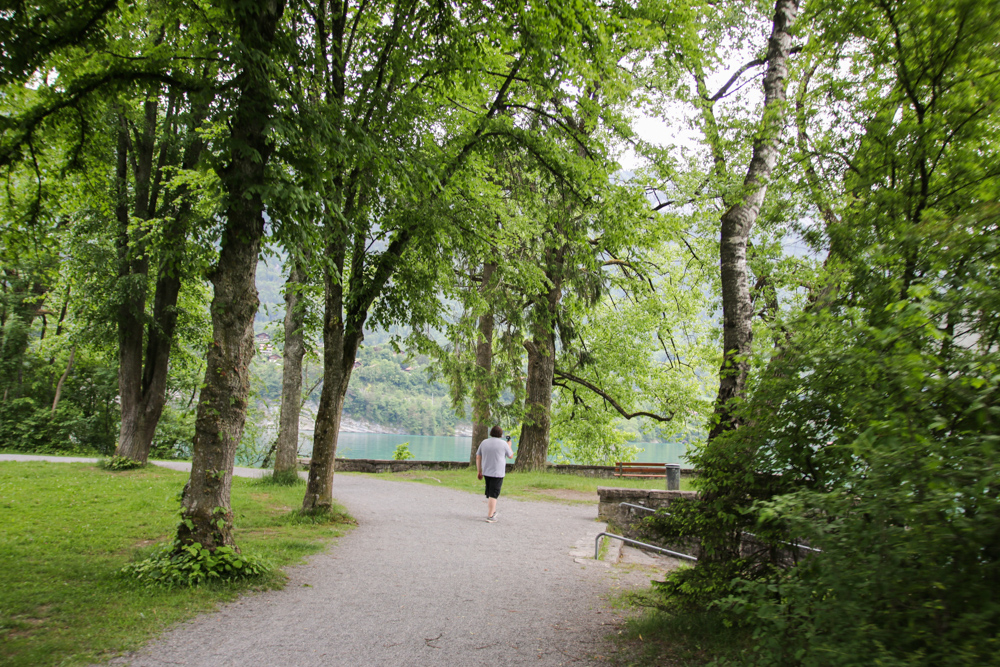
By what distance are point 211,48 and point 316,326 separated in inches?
232

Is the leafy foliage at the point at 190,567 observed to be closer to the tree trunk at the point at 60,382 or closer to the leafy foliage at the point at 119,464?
the leafy foliage at the point at 119,464

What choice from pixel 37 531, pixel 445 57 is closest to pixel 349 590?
pixel 37 531

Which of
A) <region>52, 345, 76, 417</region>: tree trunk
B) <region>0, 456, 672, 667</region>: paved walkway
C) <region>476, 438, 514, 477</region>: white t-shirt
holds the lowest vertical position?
<region>0, 456, 672, 667</region>: paved walkway

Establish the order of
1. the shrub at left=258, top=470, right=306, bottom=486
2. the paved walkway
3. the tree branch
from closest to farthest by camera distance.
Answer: the paved walkway, the shrub at left=258, top=470, right=306, bottom=486, the tree branch

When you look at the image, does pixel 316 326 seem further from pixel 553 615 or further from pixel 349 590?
pixel 553 615

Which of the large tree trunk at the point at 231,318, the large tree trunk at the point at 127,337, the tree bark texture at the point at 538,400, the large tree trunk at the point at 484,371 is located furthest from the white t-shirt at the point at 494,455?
the large tree trunk at the point at 127,337

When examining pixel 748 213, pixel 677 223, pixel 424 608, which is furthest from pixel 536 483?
pixel 748 213

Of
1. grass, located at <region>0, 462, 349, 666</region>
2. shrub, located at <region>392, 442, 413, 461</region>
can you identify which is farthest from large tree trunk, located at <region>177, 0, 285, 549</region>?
shrub, located at <region>392, 442, 413, 461</region>

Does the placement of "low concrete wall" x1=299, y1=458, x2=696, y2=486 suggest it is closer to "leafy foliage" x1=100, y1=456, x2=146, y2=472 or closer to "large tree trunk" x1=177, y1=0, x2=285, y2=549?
"leafy foliage" x1=100, y1=456, x2=146, y2=472

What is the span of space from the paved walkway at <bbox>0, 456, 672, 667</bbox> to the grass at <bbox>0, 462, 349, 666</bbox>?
32 cm

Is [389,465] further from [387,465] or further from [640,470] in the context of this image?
[640,470]

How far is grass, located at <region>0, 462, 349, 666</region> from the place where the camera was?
172 inches

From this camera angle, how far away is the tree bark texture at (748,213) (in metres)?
6.36

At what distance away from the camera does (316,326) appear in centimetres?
1194
